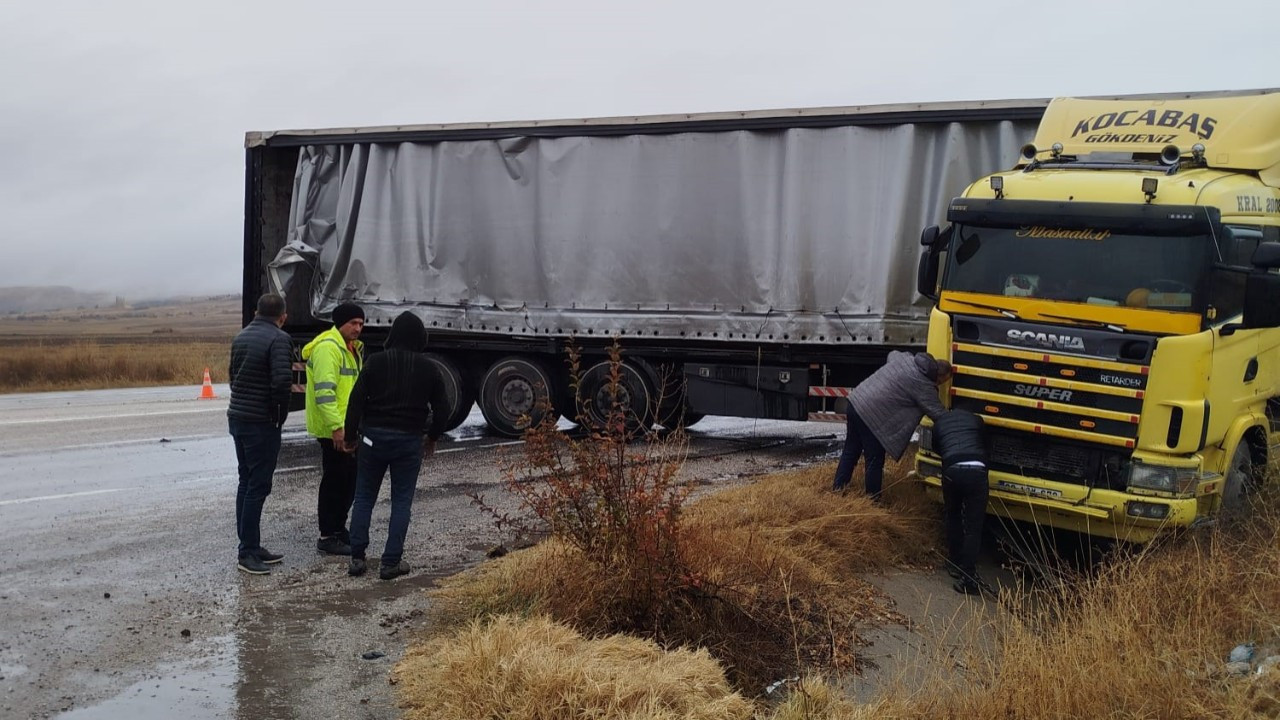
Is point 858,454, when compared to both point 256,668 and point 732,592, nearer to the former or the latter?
point 732,592

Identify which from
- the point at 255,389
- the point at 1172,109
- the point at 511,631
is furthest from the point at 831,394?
the point at 511,631

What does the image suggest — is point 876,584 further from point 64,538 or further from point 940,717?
point 64,538

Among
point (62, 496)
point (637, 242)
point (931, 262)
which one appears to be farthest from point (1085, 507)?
point (62, 496)

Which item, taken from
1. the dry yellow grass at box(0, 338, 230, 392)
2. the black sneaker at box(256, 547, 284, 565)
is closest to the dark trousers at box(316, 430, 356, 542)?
the black sneaker at box(256, 547, 284, 565)

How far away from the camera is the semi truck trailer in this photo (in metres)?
11.9

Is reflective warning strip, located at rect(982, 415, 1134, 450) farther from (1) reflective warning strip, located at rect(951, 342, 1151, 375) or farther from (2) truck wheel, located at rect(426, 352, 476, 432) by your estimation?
(2) truck wheel, located at rect(426, 352, 476, 432)

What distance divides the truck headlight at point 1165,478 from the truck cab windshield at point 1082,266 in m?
1.04

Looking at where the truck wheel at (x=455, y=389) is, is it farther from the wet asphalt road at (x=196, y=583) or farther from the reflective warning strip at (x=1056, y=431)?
the reflective warning strip at (x=1056, y=431)

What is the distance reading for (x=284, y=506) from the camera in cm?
912

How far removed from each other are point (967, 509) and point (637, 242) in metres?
6.12

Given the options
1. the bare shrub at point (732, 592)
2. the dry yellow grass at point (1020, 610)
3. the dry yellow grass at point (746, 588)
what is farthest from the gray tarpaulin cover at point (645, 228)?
the bare shrub at point (732, 592)

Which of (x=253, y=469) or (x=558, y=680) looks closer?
(x=558, y=680)

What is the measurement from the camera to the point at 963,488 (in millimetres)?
7660

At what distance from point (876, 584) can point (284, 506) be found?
4.71m
